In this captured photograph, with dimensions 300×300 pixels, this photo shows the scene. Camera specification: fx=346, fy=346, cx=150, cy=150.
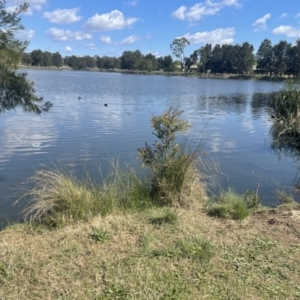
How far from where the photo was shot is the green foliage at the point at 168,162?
19.9 ft

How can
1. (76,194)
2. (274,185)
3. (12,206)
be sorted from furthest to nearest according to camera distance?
(274,185)
(12,206)
(76,194)

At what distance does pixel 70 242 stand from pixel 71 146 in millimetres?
9207

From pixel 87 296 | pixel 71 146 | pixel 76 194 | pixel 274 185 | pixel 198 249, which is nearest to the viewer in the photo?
pixel 87 296

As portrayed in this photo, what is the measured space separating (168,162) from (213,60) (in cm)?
11773

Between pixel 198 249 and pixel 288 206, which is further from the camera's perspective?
pixel 288 206

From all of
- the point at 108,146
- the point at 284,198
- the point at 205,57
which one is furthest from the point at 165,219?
the point at 205,57

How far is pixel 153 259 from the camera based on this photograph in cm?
389

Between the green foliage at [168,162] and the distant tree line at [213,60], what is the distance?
3063 inches

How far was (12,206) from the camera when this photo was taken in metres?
7.05

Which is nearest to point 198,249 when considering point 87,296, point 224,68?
point 87,296

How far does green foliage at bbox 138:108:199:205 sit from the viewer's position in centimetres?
607

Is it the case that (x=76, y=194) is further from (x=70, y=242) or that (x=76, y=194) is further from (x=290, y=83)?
(x=290, y=83)

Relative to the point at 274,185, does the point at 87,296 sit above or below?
above

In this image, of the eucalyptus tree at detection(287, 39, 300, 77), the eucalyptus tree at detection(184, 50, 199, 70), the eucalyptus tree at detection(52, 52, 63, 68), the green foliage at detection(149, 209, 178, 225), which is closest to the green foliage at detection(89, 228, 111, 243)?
the green foliage at detection(149, 209, 178, 225)
